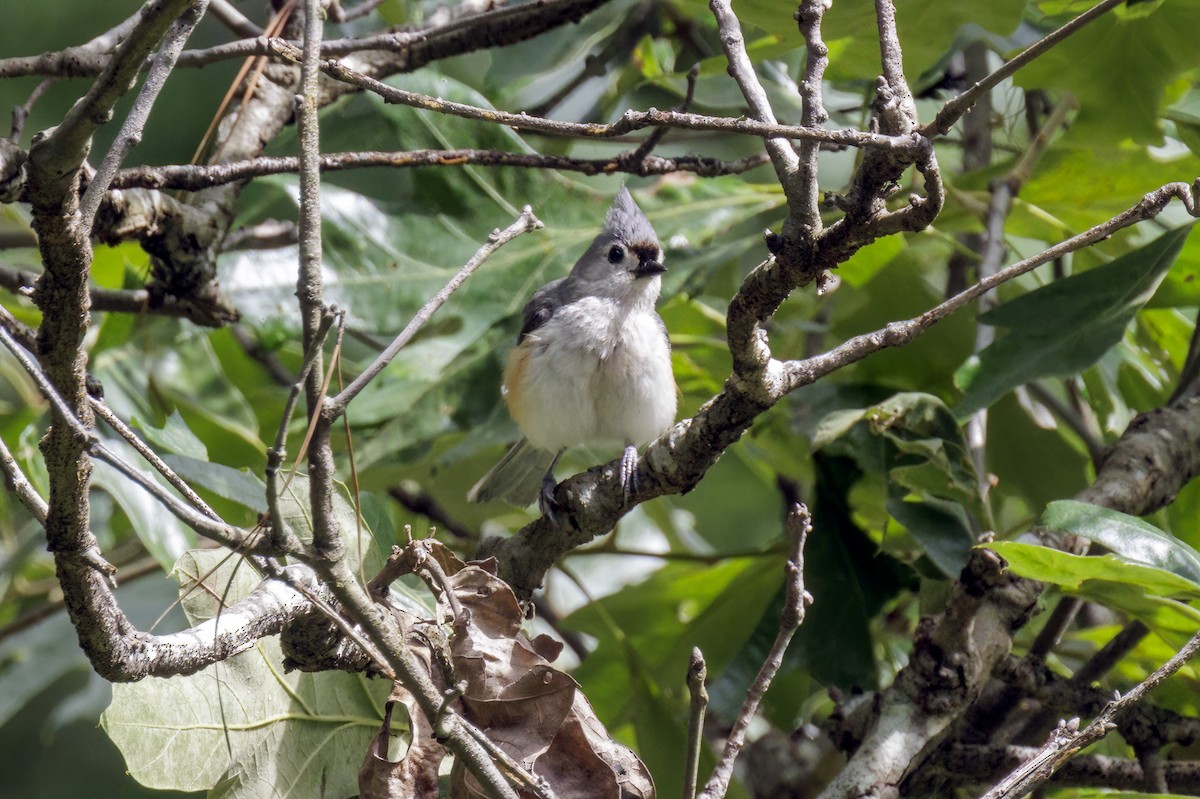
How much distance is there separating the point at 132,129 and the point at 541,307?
82.0 inches

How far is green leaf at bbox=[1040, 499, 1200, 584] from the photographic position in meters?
1.83

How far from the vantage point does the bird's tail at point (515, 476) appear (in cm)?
329

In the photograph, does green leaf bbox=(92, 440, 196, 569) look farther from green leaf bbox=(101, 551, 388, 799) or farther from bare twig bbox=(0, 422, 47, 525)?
bare twig bbox=(0, 422, 47, 525)

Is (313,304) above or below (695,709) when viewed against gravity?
above

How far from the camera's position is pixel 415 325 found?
1271 mm

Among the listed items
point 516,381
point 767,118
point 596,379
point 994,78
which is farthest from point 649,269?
point 994,78

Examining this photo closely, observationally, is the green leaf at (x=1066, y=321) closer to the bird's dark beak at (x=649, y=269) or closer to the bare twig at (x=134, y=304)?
the bird's dark beak at (x=649, y=269)

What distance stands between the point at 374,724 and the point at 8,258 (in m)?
2.57

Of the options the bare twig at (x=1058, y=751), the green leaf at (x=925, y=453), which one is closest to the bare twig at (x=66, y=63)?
the green leaf at (x=925, y=453)

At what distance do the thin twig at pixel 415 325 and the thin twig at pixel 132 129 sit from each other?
1.00ft

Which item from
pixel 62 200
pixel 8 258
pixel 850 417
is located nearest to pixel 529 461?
pixel 850 417

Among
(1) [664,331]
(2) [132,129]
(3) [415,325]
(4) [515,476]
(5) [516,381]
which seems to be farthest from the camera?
(4) [515,476]

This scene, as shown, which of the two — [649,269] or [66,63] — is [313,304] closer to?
[66,63]

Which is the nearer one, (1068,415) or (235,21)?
(235,21)
